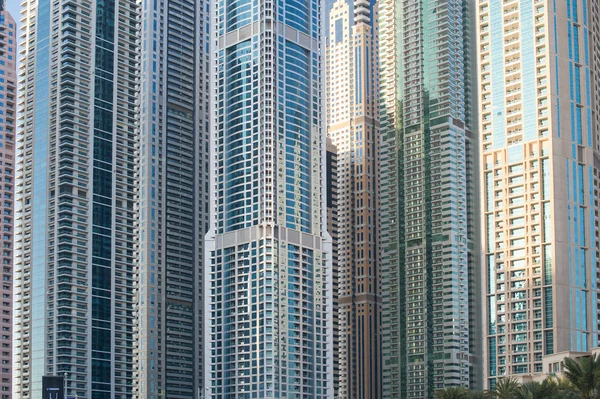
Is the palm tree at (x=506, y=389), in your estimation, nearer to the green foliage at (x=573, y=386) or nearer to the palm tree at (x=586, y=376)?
the green foliage at (x=573, y=386)

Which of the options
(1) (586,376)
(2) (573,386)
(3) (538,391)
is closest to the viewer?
(1) (586,376)

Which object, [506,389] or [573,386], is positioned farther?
[506,389]

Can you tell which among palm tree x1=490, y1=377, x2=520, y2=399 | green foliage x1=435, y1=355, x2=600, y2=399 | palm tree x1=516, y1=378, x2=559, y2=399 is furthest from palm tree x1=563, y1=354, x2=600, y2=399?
palm tree x1=490, y1=377, x2=520, y2=399

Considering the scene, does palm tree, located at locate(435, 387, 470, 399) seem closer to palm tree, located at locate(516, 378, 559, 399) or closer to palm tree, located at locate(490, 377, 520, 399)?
palm tree, located at locate(490, 377, 520, 399)

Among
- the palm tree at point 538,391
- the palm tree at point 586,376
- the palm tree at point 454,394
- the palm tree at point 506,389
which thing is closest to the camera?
the palm tree at point 586,376

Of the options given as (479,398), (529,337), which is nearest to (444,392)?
(479,398)

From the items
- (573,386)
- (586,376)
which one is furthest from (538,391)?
(586,376)

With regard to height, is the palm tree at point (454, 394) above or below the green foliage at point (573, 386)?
below

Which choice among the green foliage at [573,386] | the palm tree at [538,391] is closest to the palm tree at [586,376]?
the green foliage at [573,386]

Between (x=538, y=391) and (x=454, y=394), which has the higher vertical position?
(x=538, y=391)

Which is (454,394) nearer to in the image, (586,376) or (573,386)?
(573,386)

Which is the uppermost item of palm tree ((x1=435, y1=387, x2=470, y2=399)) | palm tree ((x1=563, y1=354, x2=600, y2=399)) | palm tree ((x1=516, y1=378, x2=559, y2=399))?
palm tree ((x1=563, y1=354, x2=600, y2=399))

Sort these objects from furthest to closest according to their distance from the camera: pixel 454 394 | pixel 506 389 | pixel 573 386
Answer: pixel 454 394
pixel 506 389
pixel 573 386

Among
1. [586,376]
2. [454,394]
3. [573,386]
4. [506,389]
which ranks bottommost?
[454,394]
